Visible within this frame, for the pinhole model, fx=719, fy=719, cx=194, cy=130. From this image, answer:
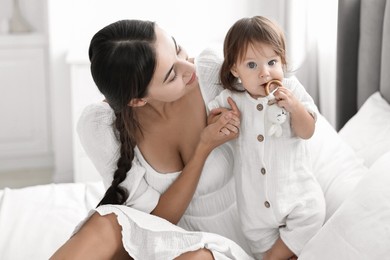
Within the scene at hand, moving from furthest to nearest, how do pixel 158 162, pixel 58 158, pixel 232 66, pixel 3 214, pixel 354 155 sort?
pixel 58 158 → pixel 3 214 → pixel 354 155 → pixel 158 162 → pixel 232 66

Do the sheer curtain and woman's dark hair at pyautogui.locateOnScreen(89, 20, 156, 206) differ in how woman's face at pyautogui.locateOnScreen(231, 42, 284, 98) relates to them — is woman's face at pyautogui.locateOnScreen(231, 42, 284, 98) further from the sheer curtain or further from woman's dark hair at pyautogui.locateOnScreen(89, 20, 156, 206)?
the sheer curtain

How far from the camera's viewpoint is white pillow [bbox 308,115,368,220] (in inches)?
77.6

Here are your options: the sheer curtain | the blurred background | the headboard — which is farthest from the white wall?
the headboard

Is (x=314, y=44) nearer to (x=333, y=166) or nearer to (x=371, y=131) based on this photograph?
(x=371, y=131)

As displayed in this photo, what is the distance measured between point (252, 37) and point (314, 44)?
6.79ft

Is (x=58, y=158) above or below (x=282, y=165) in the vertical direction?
below

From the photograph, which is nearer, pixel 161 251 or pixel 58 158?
pixel 161 251

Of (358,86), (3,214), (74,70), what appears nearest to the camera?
(3,214)

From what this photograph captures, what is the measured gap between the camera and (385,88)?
252 cm

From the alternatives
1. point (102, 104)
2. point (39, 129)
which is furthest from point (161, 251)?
point (39, 129)

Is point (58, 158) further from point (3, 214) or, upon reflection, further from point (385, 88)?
point (385, 88)

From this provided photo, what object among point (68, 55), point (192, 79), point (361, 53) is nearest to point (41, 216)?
point (192, 79)

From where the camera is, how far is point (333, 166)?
2.12 metres

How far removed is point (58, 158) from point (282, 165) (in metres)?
2.45
